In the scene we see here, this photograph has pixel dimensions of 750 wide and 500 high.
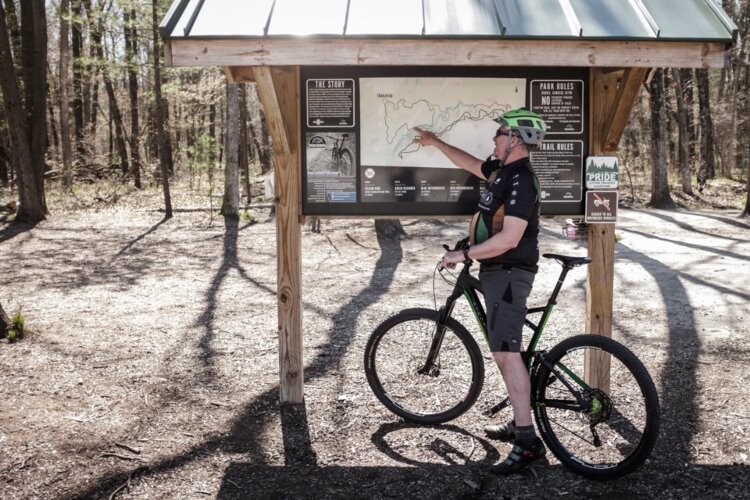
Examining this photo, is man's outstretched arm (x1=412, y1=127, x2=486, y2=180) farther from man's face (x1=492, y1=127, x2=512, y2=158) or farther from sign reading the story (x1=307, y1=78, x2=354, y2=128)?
man's face (x1=492, y1=127, x2=512, y2=158)

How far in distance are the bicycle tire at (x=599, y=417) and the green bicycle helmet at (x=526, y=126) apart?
1124 mm

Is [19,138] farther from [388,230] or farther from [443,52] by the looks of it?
[443,52]

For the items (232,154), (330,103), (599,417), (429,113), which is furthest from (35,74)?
(599,417)

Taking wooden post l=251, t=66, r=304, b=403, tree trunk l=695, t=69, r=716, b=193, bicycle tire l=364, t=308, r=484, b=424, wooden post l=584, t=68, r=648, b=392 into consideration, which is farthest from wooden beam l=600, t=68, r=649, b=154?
tree trunk l=695, t=69, r=716, b=193

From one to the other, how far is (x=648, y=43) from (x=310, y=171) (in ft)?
7.42

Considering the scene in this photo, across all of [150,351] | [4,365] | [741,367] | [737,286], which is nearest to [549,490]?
[741,367]

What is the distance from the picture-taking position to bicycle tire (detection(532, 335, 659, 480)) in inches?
151

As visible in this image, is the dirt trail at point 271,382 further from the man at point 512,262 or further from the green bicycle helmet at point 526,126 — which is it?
the green bicycle helmet at point 526,126

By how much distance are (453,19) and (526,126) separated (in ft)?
2.79

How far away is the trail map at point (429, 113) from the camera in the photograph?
16.2 feet

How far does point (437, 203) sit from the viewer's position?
501 cm

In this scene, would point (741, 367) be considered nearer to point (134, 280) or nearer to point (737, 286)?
point (737, 286)

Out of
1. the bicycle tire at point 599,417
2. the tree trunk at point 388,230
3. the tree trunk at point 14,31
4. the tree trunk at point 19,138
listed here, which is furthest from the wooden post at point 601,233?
the tree trunk at point 14,31

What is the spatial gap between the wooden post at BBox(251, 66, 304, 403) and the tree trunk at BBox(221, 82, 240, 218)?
11.3 meters
